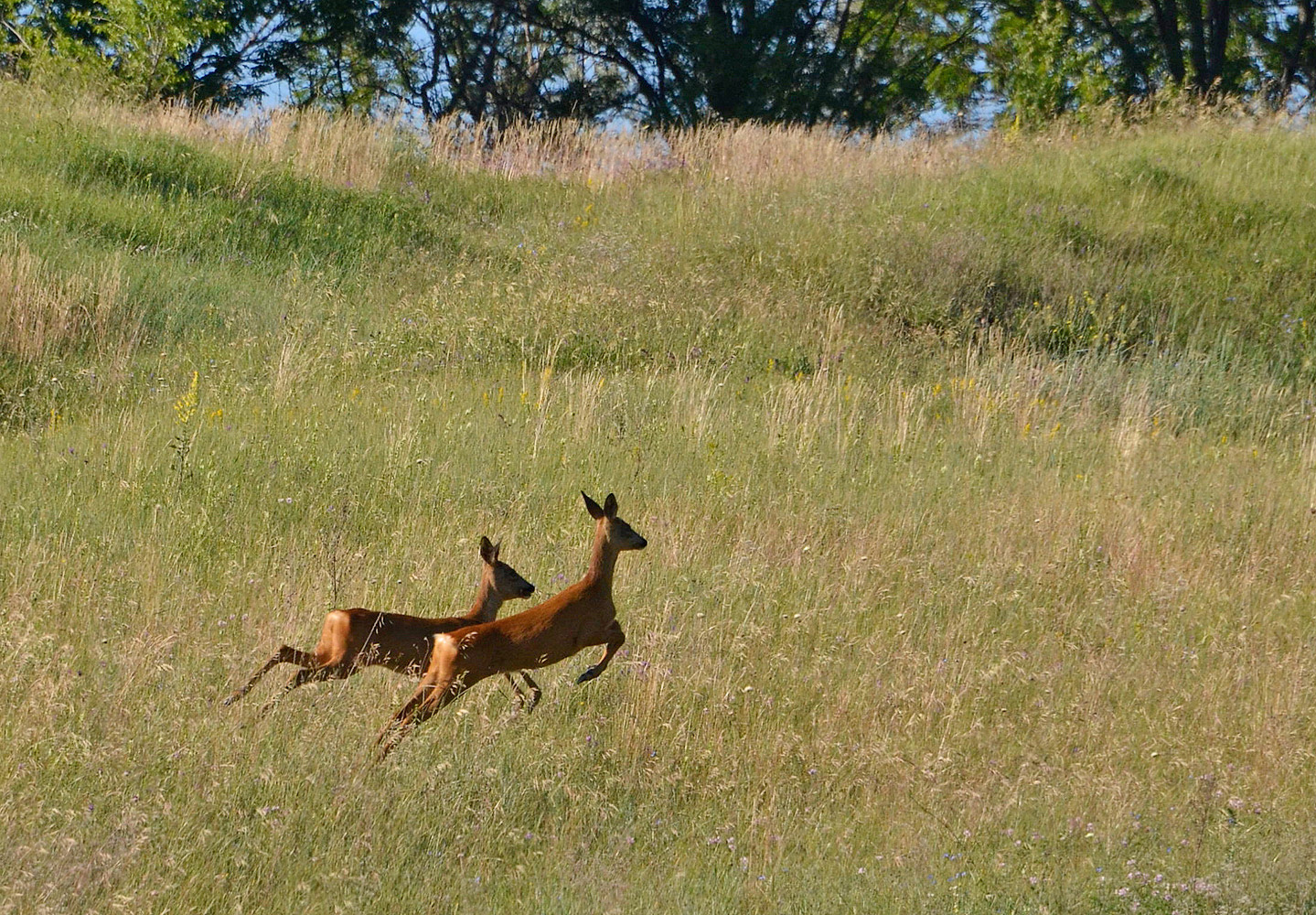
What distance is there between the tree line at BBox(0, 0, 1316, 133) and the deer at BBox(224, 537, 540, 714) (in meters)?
21.9

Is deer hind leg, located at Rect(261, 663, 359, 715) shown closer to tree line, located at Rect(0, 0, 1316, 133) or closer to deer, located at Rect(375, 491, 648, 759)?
deer, located at Rect(375, 491, 648, 759)

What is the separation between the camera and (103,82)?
684 inches

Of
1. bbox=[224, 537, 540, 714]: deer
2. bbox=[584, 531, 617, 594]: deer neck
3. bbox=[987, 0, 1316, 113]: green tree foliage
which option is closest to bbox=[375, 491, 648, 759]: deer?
bbox=[584, 531, 617, 594]: deer neck

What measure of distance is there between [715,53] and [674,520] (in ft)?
66.3

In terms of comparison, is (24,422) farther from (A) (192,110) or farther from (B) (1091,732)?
(A) (192,110)

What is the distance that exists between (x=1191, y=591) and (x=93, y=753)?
4830mm

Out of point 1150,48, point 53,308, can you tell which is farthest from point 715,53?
point 53,308

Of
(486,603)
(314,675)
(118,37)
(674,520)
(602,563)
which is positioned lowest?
(314,675)

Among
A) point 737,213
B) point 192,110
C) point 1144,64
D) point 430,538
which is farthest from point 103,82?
point 1144,64

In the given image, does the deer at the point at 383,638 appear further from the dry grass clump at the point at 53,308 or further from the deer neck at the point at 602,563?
the dry grass clump at the point at 53,308

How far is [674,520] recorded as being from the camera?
688cm

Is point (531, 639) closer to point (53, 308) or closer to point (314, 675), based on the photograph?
point (314, 675)

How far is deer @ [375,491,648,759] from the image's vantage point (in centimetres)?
396

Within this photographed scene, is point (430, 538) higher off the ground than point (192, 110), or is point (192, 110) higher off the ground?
point (192, 110)
